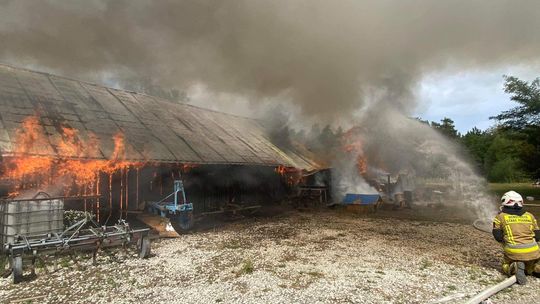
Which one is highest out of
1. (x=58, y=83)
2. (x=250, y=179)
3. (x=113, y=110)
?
(x=58, y=83)

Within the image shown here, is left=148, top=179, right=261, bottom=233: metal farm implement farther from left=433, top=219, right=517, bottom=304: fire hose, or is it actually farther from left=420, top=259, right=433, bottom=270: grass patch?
left=433, top=219, right=517, bottom=304: fire hose

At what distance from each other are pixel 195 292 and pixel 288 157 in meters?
15.2

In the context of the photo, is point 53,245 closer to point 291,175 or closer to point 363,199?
point 363,199

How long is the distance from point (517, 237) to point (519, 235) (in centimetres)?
5

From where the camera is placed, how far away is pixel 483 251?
8.90 metres

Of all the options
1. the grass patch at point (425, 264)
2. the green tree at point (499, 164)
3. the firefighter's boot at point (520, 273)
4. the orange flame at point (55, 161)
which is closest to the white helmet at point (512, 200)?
the firefighter's boot at point (520, 273)

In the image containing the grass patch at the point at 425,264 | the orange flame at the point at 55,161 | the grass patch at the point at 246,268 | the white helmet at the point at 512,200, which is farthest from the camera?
the orange flame at the point at 55,161

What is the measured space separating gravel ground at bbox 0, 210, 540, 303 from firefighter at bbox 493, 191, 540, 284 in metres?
0.34

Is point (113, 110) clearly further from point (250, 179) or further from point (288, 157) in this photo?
point (288, 157)

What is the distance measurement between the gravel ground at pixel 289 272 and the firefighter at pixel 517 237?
13.4 inches

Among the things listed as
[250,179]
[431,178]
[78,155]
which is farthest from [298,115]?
[431,178]

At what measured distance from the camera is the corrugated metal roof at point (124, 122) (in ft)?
36.5

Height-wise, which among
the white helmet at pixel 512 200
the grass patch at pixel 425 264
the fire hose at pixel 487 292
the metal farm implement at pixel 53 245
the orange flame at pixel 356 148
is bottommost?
the grass patch at pixel 425 264

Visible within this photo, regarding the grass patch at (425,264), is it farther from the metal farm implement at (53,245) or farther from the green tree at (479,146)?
the green tree at (479,146)
